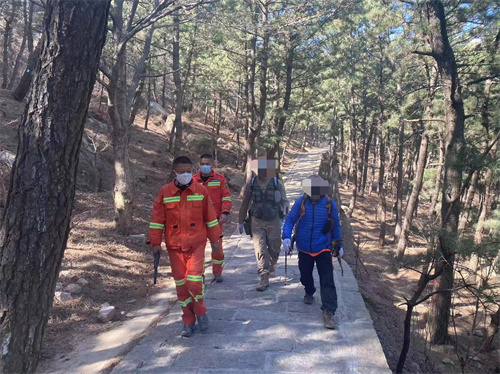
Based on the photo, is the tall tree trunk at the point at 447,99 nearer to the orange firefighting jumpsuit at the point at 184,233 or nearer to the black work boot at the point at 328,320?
the black work boot at the point at 328,320

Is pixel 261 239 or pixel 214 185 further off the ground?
pixel 214 185

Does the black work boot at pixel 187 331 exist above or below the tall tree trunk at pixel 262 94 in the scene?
below

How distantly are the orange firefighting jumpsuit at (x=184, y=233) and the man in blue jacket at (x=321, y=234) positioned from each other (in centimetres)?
116

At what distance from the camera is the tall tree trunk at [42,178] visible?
9.03 ft

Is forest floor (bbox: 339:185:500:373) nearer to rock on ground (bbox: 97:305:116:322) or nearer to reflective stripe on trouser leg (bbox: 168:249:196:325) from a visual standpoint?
reflective stripe on trouser leg (bbox: 168:249:196:325)

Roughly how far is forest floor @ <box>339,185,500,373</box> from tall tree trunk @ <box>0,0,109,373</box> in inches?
158

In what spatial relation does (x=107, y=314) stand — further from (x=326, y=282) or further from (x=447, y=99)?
(x=447, y=99)

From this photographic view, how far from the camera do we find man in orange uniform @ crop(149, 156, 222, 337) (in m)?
4.10

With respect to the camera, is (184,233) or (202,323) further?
(202,323)

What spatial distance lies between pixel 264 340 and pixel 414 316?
27.9ft

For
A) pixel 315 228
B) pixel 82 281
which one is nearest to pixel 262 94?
pixel 82 281

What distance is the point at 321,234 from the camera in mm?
4609

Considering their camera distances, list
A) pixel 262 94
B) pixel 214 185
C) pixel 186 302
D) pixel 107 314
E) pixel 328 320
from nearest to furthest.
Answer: pixel 186 302
pixel 328 320
pixel 107 314
pixel 214 185
pixel 262 94

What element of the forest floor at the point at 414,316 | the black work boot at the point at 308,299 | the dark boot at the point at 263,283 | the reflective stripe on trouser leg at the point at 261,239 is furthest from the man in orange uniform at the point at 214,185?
the forest floor at the point at 414,316
